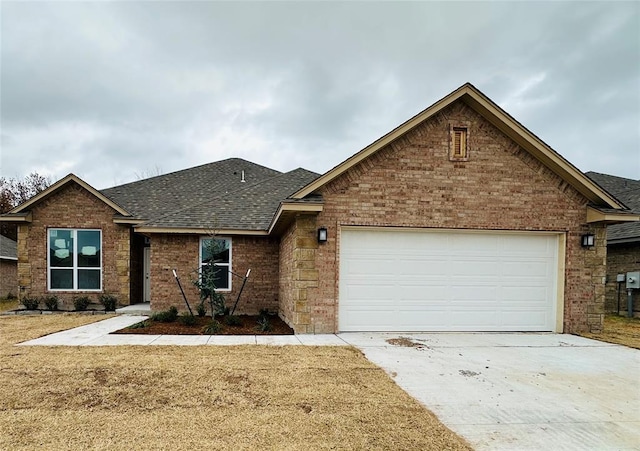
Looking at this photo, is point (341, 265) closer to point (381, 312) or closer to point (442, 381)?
point (381, 312)

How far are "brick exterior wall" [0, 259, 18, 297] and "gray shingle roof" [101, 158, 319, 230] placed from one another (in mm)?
8869

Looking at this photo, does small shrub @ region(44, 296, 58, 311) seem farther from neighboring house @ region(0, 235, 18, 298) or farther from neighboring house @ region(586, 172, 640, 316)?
neighboring house @ region(586, 172, 640, 316)

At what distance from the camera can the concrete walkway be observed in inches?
154

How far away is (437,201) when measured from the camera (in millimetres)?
9031

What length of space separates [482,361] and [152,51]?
45.2 feet

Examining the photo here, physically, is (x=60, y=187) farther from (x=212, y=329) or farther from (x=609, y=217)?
(x=609, y=217)

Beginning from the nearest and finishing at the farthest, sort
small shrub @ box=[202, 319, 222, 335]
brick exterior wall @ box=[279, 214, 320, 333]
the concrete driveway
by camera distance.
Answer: the concrete driveway → brick exterior wall @ box=[279, 214, 320, 333] → small shrub @ box=[202, 319, 222, 335]

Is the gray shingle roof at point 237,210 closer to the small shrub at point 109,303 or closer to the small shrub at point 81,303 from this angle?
the small shrub at point 109,303

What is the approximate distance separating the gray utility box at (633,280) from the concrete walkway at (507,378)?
6193 mm

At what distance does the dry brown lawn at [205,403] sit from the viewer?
11.6 ft

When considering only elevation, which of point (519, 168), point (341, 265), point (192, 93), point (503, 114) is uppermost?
point (192, 93)

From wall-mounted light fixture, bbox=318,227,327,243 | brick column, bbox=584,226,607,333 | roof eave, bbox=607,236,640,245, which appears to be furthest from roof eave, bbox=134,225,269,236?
roof eave, bbox=607,236,640,245

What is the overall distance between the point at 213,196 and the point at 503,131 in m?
9.89

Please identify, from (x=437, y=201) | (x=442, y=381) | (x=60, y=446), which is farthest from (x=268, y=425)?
(x=437, y=201)
